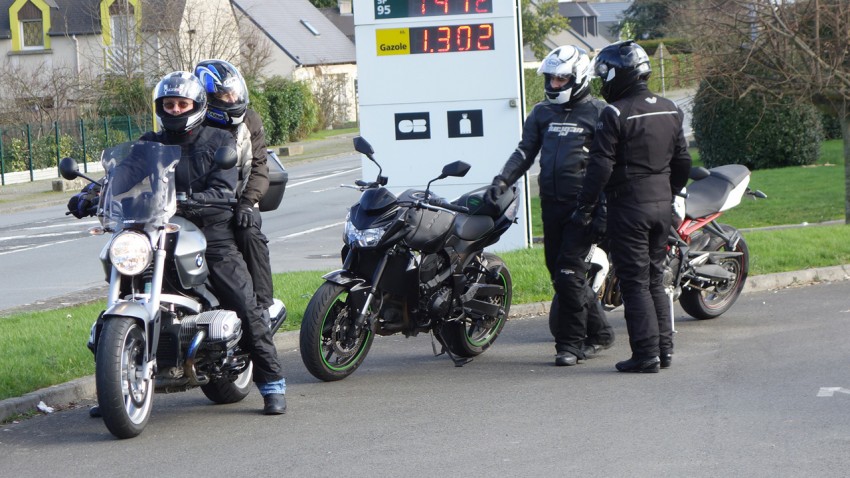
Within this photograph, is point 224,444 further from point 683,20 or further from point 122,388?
point 683,20

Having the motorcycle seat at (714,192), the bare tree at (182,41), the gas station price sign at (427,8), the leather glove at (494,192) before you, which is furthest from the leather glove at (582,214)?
the bare tree at (182,41)

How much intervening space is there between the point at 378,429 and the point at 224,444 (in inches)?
32.2

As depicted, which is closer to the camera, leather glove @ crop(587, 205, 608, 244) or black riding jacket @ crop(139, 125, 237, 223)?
black riding jacket @ crop(139, 125, 237, 223)

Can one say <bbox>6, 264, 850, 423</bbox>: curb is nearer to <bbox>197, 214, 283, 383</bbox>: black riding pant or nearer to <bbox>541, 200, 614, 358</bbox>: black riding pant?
<bbox>197, 214, 283, 383</bbox>: black riding pant

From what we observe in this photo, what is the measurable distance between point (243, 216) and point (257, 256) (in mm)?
336

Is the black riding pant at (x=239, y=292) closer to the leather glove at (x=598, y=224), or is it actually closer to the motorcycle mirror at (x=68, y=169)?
the motorcycle mirror at (x=68, y=169)

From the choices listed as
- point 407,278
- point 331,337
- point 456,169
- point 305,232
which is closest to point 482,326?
point 407,278

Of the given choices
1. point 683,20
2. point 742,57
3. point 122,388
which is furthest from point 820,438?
point 683,20

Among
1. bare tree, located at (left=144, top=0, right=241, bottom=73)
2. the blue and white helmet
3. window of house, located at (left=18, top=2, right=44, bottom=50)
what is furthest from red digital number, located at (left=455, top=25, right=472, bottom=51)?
window of house, located at (left=18, top=2, right=44, bottom=50)

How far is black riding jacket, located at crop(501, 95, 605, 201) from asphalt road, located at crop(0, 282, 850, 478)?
121cm

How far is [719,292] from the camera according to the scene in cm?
980

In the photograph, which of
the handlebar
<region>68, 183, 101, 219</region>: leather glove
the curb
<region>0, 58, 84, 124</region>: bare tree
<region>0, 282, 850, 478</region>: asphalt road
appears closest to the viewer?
<region>0, 282, 850, 478</region>: asphalt road

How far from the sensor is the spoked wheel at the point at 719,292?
9664 millimetres

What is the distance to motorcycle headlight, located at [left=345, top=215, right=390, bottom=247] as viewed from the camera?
7.76 metres
